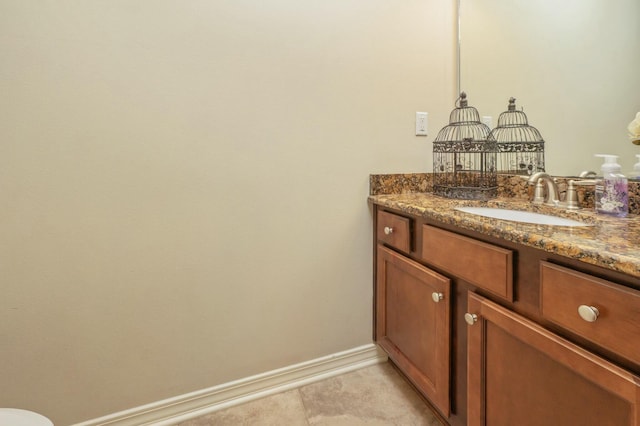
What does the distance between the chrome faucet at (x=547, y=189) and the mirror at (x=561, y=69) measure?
0.32 feet

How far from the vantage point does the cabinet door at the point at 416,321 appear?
3.65ft

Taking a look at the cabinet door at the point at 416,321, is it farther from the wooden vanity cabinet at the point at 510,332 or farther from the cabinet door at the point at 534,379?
the cabinet door at the point at 534,379

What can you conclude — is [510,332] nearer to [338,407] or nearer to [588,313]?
[588,313]

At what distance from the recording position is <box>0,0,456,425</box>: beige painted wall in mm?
1097

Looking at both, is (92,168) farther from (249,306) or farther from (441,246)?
(441,246)

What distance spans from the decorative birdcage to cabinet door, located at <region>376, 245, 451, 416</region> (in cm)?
43

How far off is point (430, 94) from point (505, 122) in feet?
1.19

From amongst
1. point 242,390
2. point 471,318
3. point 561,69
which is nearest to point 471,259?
point 471,318

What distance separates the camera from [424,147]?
1665mm

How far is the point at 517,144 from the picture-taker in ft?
4.85

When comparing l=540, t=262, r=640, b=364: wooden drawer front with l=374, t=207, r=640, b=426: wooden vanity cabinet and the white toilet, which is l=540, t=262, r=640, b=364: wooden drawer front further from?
the white toilet

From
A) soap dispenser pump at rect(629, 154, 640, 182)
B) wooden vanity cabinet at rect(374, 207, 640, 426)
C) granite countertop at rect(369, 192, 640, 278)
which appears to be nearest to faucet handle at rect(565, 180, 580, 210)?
granite countertop at rect(369, 192, 640, 278)

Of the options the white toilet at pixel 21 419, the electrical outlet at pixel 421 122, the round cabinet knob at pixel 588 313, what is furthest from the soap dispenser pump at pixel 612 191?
the white toilet at pixel 21 419

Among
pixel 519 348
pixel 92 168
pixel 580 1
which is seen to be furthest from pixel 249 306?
pixel 580 1
